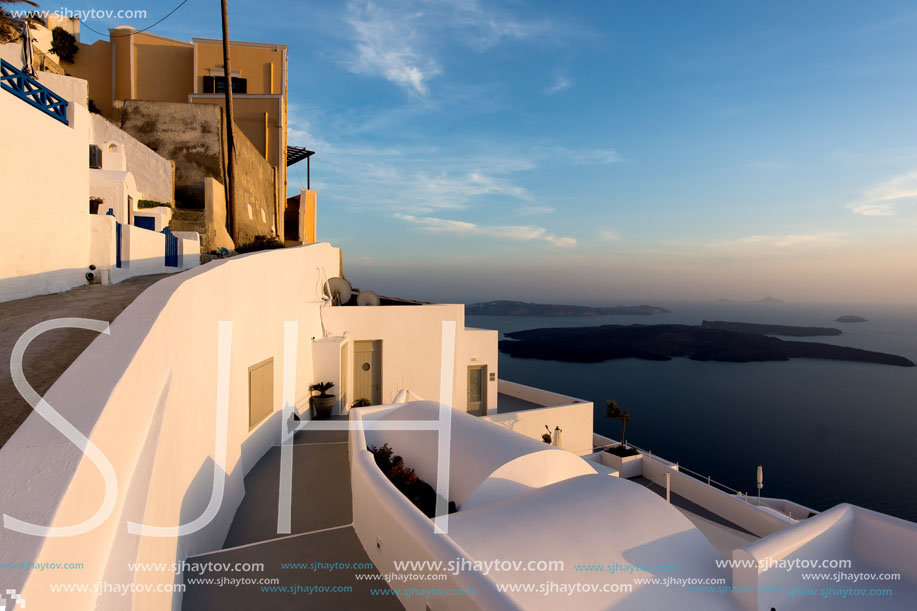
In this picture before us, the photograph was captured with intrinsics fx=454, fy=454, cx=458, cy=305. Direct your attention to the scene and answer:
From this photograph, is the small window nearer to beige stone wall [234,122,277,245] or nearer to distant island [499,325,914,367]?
beige stone wall [234,122,277,245]

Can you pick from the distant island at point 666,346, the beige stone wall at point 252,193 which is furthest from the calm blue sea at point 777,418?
the beige stone wall at point 252,193

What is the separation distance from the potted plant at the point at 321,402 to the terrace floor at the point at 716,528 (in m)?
9.83

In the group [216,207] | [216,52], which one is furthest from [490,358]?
[216,52]

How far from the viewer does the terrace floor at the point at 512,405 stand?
55.3 feet

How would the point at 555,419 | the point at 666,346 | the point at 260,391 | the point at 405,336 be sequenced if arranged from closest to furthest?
the point at 260,391 < the point at 405,336 < the point at 555,419 < the point at 666,346

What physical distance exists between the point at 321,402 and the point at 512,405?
8941mm

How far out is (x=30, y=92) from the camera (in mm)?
6324

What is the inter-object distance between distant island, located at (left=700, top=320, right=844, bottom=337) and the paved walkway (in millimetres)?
134400

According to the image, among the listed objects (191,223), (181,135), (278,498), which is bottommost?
(278,498)

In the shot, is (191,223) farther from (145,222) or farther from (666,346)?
(666,346)

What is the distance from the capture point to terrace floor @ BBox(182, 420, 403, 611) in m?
4.17

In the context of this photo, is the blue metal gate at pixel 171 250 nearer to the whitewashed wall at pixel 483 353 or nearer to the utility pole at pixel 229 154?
the utility pole at pixel 229 154

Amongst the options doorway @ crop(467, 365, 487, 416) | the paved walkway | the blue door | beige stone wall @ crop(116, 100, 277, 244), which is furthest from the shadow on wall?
doorway @ crop(467, 365, 487, 416)

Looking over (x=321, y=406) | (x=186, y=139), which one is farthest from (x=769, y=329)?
(x=321, y=406)
